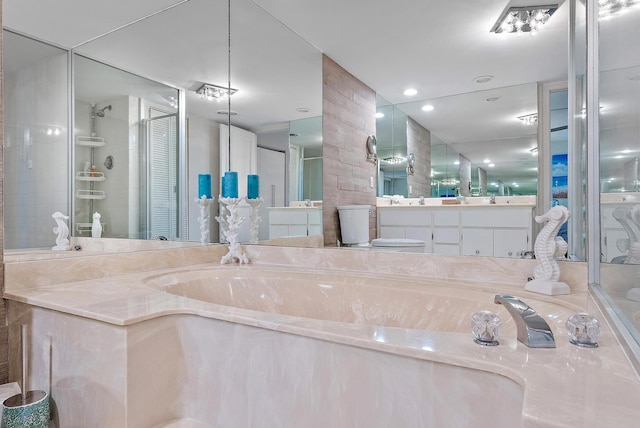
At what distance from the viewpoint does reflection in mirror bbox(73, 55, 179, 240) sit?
1.52 meters

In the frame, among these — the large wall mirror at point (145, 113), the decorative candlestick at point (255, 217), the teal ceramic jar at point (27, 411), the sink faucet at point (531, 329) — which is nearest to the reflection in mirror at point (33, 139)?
the large wall mirror at point (145, 113)

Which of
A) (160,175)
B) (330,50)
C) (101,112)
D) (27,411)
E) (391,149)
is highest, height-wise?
(330,50)

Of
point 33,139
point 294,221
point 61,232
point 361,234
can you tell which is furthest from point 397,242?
point 33,139

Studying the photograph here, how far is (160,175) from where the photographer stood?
1971 millimetres

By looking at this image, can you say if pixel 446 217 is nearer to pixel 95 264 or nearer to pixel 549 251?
pixel 549 251

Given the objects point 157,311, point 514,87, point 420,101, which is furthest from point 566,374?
point 420,101

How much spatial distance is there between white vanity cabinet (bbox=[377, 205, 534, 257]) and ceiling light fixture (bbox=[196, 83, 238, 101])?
1.34m

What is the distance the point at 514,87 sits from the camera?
157 centimetres

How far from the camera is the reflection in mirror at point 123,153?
152cm

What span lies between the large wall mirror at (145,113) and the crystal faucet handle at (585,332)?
1.56m

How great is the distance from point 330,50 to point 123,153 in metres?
1.34

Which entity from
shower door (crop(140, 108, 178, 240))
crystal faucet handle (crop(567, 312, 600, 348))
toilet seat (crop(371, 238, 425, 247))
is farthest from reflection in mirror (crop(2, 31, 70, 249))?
crystal faucet handle (crop(567, 312, 600, 348))

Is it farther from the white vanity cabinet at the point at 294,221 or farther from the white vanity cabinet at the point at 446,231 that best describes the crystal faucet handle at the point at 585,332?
the white vanity cabinet at the point at 294,221

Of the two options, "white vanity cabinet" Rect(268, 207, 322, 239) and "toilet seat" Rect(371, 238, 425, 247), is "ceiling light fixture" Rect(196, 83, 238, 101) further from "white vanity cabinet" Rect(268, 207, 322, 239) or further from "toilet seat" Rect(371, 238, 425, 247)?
"toilet seat" Rect(371, 238, 425, 247)
